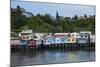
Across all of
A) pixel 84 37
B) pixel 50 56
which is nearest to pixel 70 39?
pixel 84 37

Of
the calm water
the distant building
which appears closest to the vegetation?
the distant building

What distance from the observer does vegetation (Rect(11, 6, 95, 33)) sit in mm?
2953

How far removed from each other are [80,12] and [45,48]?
792mm

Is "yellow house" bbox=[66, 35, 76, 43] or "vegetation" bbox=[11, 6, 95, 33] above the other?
"vegetation" bbox=[11, 6, 95, 33]

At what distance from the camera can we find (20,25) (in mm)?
2975

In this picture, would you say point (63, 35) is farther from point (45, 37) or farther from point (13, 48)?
point (13, 48)

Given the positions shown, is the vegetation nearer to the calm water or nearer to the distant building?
the distant building

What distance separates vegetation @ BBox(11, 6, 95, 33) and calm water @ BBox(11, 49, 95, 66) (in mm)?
330

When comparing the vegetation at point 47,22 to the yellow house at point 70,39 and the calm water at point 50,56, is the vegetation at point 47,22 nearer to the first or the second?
the yellow house at point 70,39

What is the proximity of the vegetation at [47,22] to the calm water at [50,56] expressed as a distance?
1.08ft
